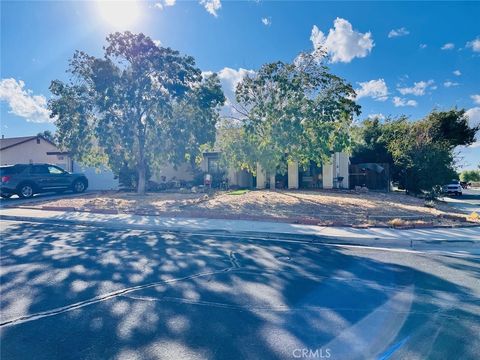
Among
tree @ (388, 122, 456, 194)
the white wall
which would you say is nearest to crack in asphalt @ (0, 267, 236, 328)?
tree @ (388, 122, 456, 194)

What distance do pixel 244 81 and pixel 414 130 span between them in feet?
38.7

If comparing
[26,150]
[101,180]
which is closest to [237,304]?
[101,180]

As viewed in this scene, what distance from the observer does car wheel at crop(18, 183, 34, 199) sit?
16567mm

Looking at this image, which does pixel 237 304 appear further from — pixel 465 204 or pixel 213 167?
pixel 213 167

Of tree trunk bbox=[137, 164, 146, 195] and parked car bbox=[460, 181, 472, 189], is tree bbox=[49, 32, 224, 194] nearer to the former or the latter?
tree trunk bbox=[137, 164, 146, 195]

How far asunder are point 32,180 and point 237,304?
1727cm

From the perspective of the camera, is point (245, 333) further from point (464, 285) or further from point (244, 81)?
point (244, 81)

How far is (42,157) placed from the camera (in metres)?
34.4

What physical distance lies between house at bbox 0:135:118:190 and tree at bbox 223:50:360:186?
45.4 feet

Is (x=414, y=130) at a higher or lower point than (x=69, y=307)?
higher

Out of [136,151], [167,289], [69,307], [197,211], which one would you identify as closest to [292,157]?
[197,211]

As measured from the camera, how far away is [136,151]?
16828mm

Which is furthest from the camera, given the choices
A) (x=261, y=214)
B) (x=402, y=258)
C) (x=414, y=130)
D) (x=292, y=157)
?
(x=414, y=130)

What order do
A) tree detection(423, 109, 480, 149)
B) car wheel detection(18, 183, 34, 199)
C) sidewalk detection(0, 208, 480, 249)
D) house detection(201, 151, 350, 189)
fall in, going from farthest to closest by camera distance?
tree detection(423, 109, 480, 149) → house detection(201, 151, 350, 189) → car wheel detection(18, 183, 34, 199) → sidewalk detection(0, 208, 480, 249)
